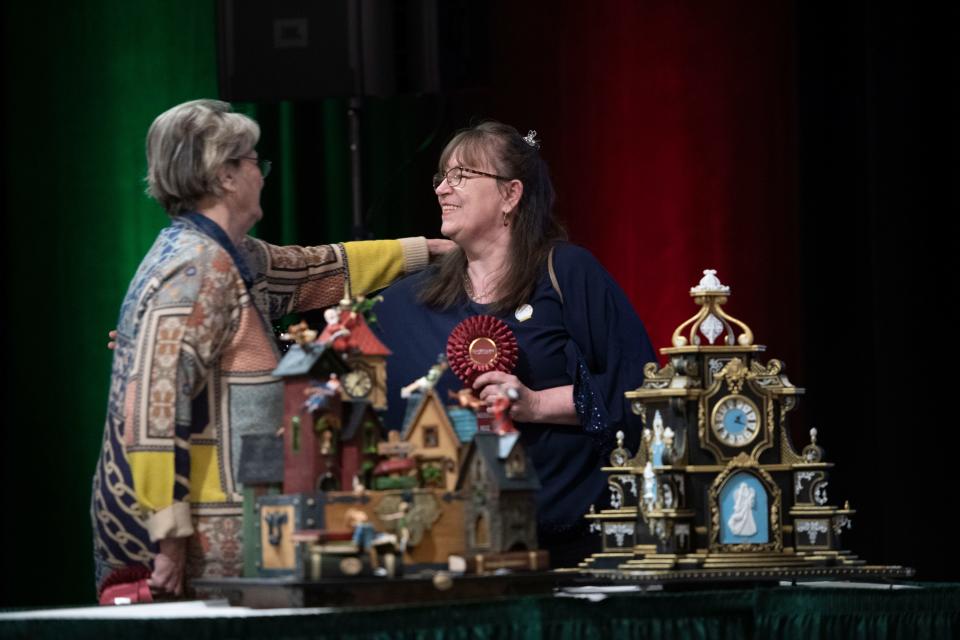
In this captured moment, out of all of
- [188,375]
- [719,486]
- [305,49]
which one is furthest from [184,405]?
[305,49]

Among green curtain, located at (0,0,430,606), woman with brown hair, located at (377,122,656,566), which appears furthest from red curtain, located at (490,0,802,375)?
woman with brown hair, located at (377,122,656,566)

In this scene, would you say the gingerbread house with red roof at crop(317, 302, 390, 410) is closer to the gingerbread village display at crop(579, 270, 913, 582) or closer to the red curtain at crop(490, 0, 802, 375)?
the gingerbread village display at crop(579, 270, 913, 582)

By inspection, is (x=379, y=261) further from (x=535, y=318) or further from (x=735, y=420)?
(x=735, y=420)

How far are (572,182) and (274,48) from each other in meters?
1.12

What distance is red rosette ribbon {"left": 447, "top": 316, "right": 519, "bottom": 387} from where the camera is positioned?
3104 millimetres

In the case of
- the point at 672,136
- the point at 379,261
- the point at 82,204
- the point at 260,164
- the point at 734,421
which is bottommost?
the point at 734,421

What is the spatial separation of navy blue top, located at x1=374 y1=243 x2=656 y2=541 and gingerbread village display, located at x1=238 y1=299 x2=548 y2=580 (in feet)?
2.33

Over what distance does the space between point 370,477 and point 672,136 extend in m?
2.72

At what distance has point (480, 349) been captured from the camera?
10.2 ft

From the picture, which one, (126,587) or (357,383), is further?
(126,587)

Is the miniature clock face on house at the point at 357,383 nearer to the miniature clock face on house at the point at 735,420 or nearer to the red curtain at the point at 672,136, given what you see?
the miniature clock face on house at the point at 735,420

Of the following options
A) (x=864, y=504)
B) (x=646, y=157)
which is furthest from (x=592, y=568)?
(x=646, y=157)

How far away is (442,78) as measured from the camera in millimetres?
4137

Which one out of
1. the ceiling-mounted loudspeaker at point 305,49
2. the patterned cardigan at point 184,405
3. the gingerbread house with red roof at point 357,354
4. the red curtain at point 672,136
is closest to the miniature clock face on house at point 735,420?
the gingerbread house with red roof at point 357,354
